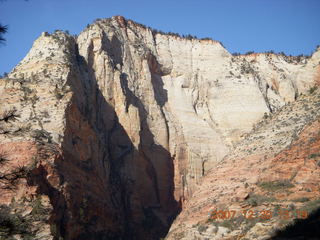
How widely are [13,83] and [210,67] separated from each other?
110 ft

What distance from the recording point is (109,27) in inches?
2453

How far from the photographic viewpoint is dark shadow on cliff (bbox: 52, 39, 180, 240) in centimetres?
3931

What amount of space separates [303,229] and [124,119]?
31223 millimetres

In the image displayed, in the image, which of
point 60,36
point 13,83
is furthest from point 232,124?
point 13,83

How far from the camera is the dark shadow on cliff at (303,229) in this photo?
23.4 meters
